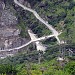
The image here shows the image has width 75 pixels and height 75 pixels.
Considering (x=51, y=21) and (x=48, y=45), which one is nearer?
(x=48, y=45)

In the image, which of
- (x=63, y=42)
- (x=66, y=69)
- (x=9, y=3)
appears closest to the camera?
(x=66, y=69)

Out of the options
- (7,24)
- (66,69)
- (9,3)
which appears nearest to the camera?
(66,69)

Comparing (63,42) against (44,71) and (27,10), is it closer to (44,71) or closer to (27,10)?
(27,10)

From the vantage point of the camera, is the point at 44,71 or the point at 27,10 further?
the point at 27,10

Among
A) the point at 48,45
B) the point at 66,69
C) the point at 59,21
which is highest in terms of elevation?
the point at 59,21

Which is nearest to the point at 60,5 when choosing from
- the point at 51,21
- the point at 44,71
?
the point at 51,21

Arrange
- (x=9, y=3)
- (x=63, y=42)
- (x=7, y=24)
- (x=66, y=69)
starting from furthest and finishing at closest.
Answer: (x=9, y=3) < (x=7, y=24) < (x=63, y=42) < (x=66, y=69)

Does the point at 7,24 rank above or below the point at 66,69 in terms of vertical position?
above

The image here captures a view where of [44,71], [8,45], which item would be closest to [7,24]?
[8,45]

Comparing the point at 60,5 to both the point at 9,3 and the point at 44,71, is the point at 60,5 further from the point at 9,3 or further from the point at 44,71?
the point at 44,71
